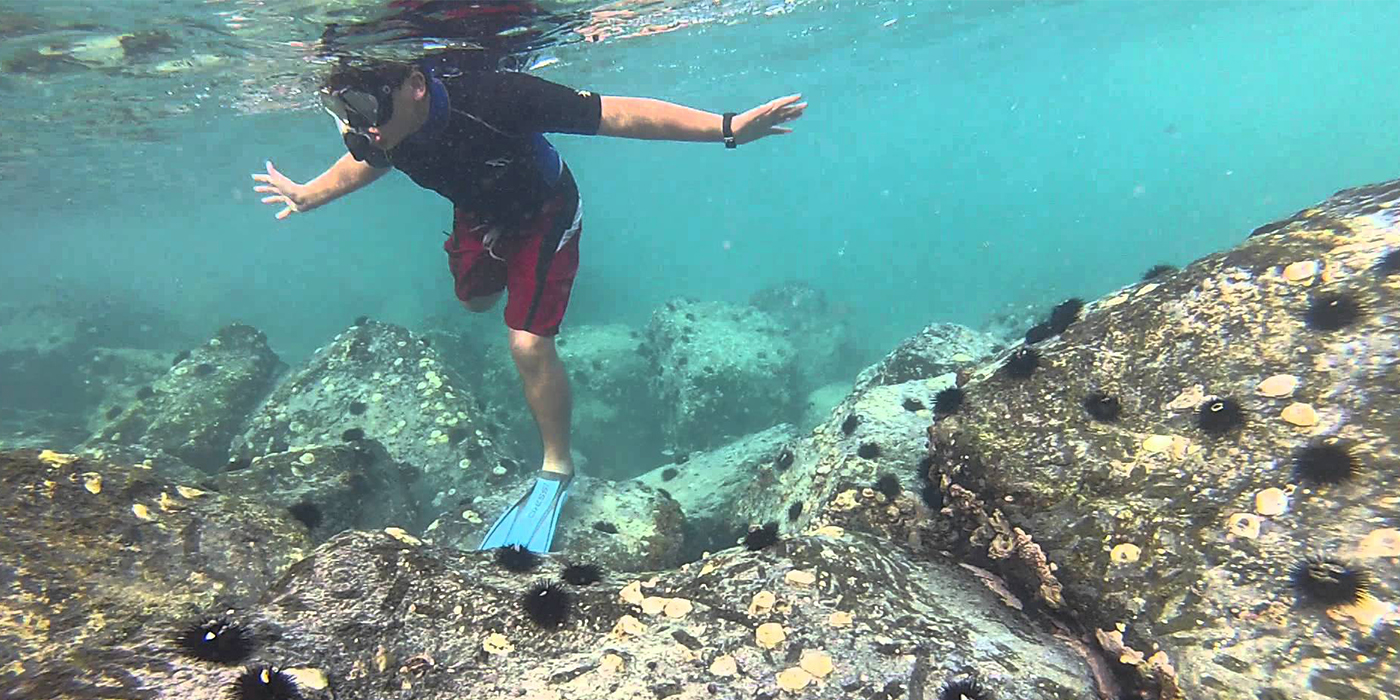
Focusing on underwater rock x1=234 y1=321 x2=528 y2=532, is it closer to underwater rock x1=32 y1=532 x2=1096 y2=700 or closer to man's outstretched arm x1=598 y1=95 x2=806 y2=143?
man's outstretched arm x1=598 y1=95 x2=806 y2=143

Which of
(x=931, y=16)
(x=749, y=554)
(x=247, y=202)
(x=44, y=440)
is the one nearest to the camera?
(x=749, y=554)

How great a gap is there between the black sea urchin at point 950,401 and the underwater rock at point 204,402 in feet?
37.9

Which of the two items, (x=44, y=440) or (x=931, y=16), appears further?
(x=931, y=16)

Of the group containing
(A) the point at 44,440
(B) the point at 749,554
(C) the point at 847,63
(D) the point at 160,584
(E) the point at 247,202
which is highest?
(B) the point at 749,554

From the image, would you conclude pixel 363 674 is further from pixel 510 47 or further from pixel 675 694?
pixel 510 47

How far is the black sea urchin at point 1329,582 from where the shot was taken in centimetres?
239

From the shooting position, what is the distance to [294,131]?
30.1 meters

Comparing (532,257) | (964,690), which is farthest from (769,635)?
(532,257)

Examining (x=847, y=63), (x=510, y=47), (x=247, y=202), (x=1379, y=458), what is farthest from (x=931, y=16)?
(x=247, y=202)

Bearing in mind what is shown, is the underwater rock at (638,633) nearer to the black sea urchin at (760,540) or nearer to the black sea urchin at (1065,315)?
the black sea urchin at (760,540)

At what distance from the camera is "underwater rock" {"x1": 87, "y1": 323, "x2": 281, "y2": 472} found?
10789 millimetres

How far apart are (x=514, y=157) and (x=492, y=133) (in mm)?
249

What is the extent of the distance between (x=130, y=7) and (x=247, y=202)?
62.1 meters

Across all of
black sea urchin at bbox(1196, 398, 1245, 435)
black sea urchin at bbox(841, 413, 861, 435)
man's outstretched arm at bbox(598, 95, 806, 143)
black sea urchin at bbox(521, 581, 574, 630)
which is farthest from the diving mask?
black sea urchin at bbox(1196, 398, 1245, 435)
